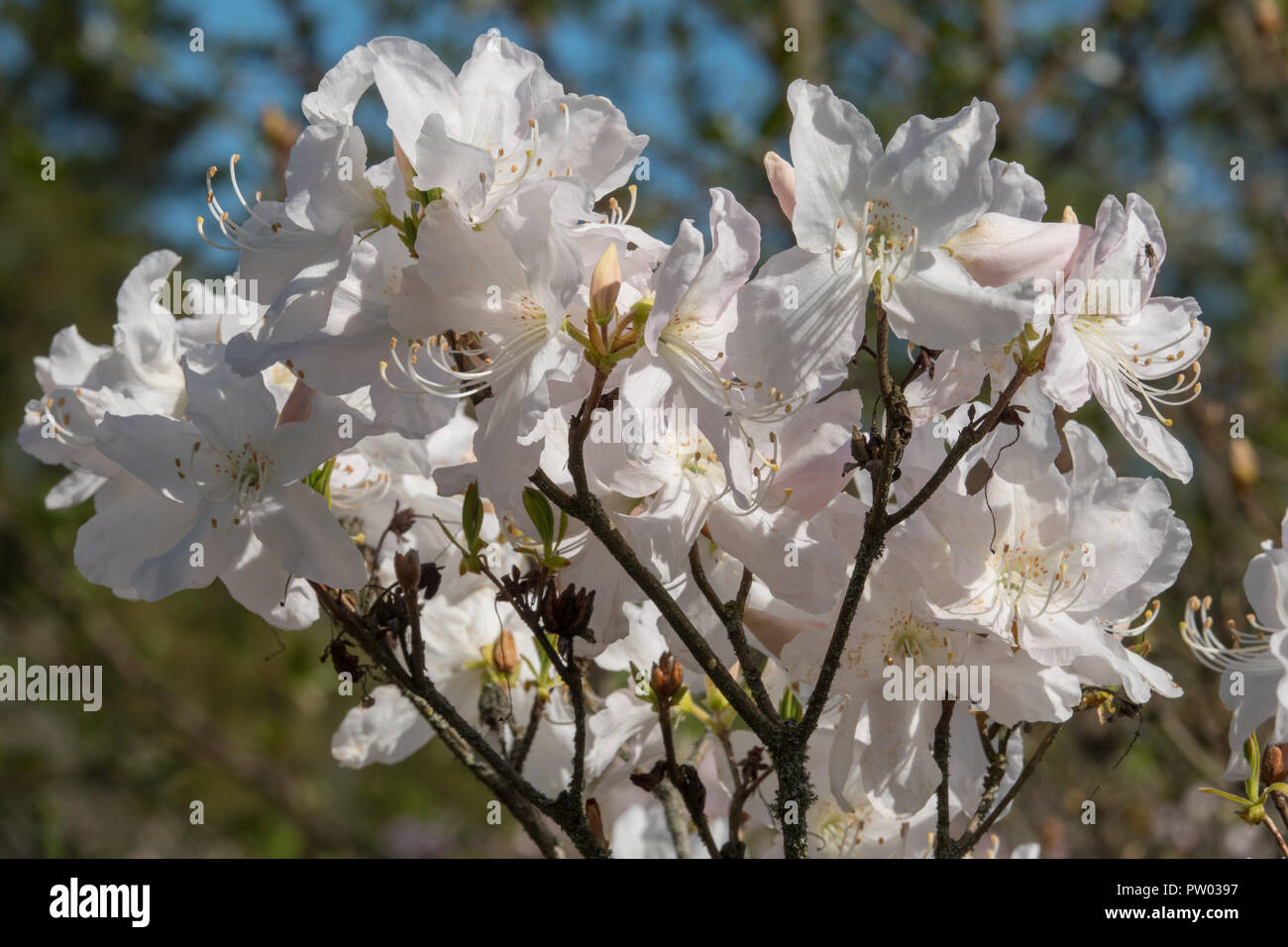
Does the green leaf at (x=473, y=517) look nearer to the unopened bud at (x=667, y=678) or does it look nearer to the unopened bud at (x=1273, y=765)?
the unopened bud at (x=667, y=678)

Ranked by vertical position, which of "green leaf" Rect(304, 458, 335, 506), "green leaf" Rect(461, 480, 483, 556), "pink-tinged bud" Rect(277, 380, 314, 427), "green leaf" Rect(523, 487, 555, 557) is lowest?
"green leaf" Rect(523, 487, 555, 557)

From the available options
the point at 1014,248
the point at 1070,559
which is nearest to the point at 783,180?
the point at 1014,248

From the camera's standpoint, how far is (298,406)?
1.26 m

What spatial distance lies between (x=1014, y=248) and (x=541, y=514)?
1.63ft

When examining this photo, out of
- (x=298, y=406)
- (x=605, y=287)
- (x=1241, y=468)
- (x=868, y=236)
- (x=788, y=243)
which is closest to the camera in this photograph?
(x=605, y=287)

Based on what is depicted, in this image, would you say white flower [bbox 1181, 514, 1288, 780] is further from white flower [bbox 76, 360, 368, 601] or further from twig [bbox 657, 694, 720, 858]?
white flower [bbox 76, 360, 368, 601]

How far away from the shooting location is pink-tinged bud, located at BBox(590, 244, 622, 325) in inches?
41.1

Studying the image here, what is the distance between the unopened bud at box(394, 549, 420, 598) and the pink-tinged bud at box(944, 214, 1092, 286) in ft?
2.06

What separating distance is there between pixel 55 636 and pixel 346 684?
14.0 feet

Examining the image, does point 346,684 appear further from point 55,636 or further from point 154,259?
point 55,636

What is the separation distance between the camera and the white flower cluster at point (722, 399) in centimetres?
108

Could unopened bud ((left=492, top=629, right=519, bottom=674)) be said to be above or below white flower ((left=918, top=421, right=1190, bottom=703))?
above

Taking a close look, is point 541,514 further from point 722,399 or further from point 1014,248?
point 1014,248

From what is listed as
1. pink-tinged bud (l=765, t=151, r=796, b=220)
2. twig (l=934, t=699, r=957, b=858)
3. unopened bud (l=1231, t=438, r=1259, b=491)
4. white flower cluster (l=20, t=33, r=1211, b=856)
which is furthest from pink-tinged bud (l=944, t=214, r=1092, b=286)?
unopened bud (l=1231, t=438, r=1259, b=491)
